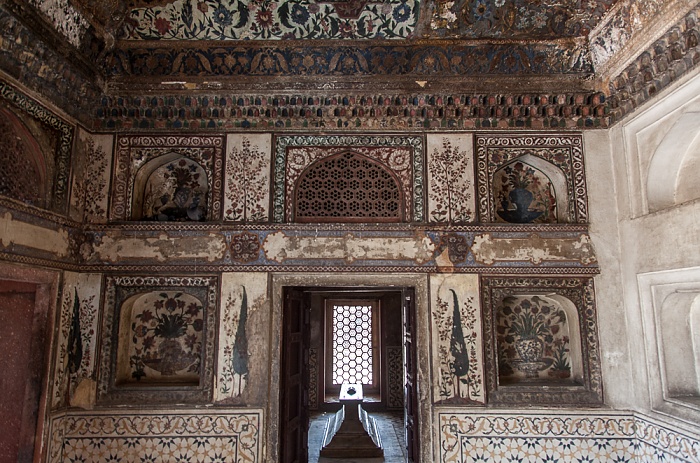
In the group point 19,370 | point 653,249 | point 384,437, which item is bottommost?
point 384,437

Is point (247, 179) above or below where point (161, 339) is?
above

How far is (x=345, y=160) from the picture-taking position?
4758 mm

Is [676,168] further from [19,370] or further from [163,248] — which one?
[19,370]

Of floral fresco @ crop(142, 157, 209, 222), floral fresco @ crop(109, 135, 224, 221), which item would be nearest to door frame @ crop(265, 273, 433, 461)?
floral fresco @ crop(109, 135, 224, 221)

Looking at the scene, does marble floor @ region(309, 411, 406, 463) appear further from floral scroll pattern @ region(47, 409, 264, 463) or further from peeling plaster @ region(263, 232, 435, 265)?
peeling plaster @ region(263, 232, 435, 265)

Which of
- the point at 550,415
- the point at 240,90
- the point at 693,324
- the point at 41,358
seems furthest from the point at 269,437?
the point at 693,324

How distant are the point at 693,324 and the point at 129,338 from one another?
4611 millimetres

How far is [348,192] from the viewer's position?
4.70 meters

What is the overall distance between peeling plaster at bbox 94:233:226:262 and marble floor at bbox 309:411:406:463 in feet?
9.76

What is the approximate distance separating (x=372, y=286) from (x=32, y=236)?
2653 mm

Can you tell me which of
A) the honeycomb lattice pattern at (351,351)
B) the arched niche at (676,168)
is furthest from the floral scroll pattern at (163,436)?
the honeycomb lattice pattern at (351,351)

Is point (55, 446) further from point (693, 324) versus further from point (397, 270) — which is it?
point (693, 324)

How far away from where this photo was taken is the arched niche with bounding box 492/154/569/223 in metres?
4.75

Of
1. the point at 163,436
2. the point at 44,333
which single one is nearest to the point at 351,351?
the point at 163,436
